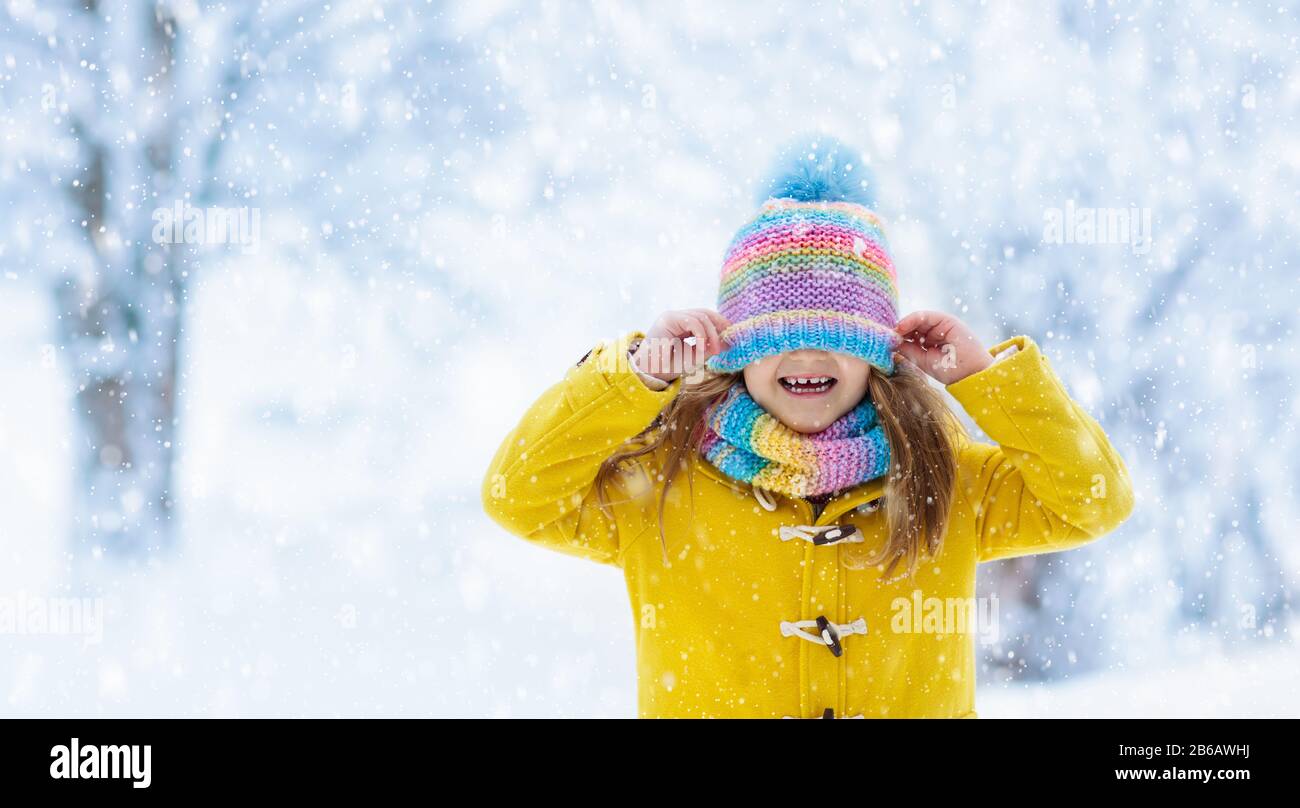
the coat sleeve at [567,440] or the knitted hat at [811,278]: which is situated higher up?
the knitted hat at [811,278]

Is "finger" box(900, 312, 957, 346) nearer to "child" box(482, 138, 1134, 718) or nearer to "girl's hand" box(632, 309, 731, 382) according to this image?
"child" box(482, 138, 1134, 718)

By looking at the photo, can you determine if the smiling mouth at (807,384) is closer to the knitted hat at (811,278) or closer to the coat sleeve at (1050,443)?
the knitted hat at (811,278)

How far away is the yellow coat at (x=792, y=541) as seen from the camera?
183 centimetres

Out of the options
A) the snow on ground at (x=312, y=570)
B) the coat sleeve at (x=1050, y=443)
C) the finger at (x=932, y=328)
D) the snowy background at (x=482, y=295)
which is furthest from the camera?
the snowy background at (x=482, y=295)

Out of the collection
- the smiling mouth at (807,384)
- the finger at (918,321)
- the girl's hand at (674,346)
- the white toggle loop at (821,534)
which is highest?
the finger at (918,321)

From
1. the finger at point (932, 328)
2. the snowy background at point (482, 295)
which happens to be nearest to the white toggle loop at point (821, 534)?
the finger at point (932, 328)

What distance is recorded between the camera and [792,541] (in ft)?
6.22

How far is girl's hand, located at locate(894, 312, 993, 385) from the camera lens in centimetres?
188

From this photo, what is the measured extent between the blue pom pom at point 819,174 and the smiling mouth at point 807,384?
355mm

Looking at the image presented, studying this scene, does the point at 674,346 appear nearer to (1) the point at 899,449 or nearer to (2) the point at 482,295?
(1) the point at 899,449

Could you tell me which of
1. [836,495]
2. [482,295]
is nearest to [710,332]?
[836,495]

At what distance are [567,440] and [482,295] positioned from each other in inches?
123

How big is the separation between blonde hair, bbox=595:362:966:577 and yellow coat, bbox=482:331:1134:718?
35mm

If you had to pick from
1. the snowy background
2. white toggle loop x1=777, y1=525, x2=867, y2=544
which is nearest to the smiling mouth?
white toggle loop x1=777, y1=525, x2=867, y2=544
